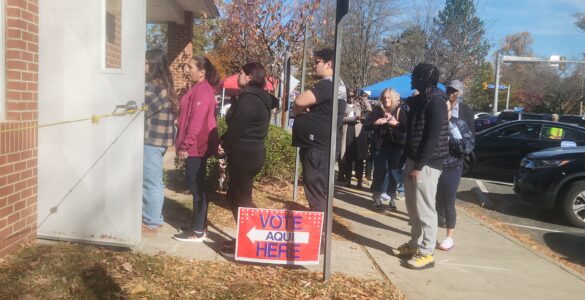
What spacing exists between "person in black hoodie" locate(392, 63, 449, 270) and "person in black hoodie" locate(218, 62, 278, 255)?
138 cm

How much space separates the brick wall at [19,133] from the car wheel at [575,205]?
23.1 feet

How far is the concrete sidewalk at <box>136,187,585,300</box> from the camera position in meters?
4.28

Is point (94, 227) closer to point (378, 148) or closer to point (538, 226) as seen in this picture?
point (378, 148)

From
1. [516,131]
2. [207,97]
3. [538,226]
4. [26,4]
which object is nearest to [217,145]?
[207,97]

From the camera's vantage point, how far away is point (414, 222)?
4805mm

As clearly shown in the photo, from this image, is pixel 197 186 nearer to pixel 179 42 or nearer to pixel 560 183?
pixel 560 183

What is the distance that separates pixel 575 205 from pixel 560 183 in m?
0.38

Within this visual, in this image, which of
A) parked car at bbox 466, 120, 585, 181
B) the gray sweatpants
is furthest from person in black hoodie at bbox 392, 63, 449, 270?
parked car at bbox 466, 120, 585, 181

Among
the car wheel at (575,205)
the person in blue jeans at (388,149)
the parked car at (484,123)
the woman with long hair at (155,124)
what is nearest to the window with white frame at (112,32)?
the woman with long hair at (155,124)

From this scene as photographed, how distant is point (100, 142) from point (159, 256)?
42.7 inches

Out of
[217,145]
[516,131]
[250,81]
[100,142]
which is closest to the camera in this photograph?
[100,142]

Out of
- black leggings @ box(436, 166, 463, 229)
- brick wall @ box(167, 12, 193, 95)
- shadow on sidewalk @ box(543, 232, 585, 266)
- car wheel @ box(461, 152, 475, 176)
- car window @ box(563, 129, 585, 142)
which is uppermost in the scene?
brick wall @ box(167, 12, 193, 95)

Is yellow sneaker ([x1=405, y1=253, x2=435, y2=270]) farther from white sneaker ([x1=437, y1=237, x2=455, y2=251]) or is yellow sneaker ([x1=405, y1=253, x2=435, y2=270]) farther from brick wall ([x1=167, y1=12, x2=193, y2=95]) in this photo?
brick wall ([x1=167, y1=12, x2=193, y2=95])

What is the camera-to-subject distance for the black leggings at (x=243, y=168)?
445 centimetres
